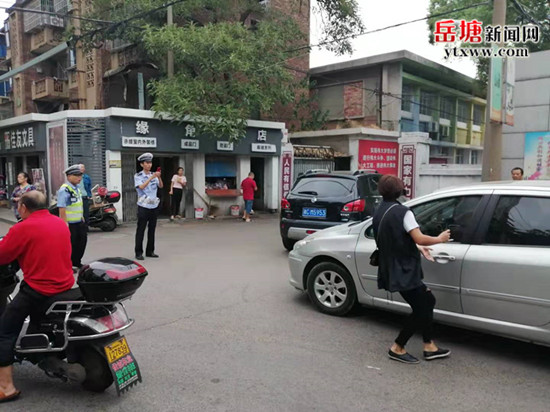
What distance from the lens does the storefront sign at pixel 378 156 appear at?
18.4 m

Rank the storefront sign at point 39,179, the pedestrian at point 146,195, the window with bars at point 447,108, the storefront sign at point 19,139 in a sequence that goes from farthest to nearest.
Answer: the window with bars at point 447,108
the storefront sign at point 19,139
the storefront sign at point 39,179
the pedestrian at point 146,195

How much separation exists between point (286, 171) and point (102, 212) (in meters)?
7.17

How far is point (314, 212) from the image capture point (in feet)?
26.1

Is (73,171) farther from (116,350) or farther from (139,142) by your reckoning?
(139,142)

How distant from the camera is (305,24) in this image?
21.7 meters

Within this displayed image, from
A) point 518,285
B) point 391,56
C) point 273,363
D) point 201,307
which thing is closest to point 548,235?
point 518,285

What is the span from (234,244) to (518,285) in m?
6.88

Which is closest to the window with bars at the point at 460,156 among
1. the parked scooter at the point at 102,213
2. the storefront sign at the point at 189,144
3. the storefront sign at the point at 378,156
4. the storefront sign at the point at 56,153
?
the storefront sign at the point at 378,156

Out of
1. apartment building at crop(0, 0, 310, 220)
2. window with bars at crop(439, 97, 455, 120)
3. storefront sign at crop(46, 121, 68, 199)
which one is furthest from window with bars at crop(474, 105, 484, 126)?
storefront sign at crop(46, 121, 68, 199)

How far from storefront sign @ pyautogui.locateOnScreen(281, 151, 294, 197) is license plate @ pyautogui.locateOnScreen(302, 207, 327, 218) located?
27.0 feet

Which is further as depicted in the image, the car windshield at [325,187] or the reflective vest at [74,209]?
the car windshield at [325,187]

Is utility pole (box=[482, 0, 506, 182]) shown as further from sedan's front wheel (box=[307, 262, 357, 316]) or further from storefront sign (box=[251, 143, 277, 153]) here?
storefront sign (box=[251, 143, 277, 153])

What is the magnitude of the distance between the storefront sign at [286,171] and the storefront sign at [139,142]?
16.7 ft

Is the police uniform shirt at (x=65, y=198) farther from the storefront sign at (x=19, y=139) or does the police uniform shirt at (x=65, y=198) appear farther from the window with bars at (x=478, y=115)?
the window with bars at (x=478, y=115)
